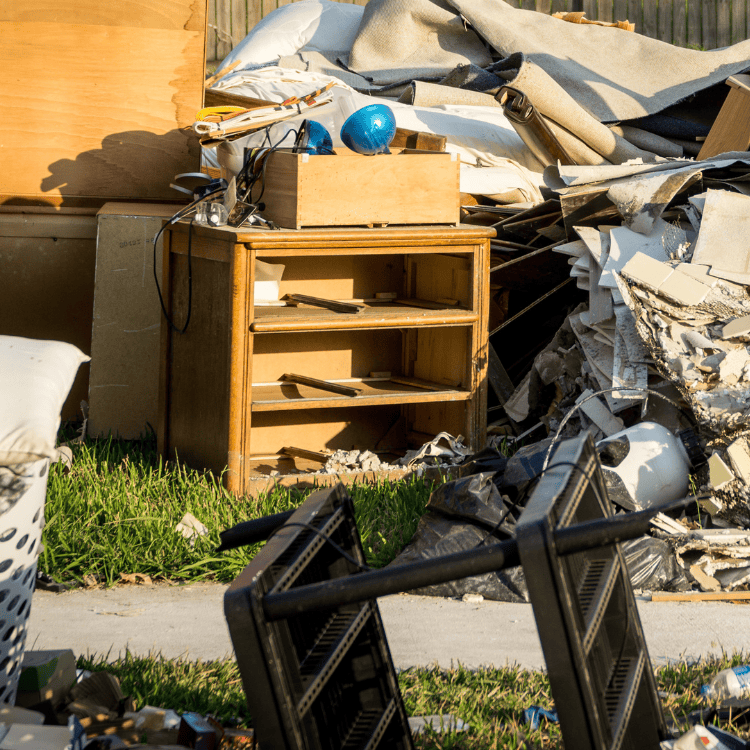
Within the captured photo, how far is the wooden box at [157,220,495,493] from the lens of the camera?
13.2 ft

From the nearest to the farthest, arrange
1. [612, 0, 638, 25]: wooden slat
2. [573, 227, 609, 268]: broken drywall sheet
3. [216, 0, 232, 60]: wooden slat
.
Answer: [573, 227, 609, 268]: broken drywall sheet
[216, 0, 232, 60]: wooden slat
[612, 0, 638, 25]: wooden slat

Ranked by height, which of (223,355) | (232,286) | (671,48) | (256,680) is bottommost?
(256,680)

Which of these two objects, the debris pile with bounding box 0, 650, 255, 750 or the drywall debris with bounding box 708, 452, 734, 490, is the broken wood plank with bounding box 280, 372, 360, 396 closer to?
the drywall debris with bounding box 708, 452, 734, 490

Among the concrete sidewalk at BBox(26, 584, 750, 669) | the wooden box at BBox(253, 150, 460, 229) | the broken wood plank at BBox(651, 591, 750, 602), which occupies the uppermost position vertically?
the wooden box at BBox(253, 150, 460, 229)

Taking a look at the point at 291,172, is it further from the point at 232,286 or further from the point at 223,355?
the point at 223,355

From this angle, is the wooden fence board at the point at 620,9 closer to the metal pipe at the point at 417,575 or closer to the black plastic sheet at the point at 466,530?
the black plastic sheet at the point at 466,530

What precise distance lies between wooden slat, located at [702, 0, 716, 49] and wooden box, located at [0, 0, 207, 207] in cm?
790

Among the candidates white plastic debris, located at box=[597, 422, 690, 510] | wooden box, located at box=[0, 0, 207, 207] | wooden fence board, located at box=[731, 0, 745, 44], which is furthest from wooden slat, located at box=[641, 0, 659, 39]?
white plastic debris, located at box=[597, 422, 690, 510]

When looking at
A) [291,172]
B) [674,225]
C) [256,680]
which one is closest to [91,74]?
[291,172]

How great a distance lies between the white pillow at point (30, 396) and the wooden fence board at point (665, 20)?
1047 cm

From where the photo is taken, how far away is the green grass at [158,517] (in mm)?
3523

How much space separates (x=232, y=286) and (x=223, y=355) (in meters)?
0.31

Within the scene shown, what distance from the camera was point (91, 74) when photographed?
516 cm

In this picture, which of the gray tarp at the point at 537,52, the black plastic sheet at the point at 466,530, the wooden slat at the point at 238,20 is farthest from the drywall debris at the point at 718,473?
the wooden slat at the point at 238,20
